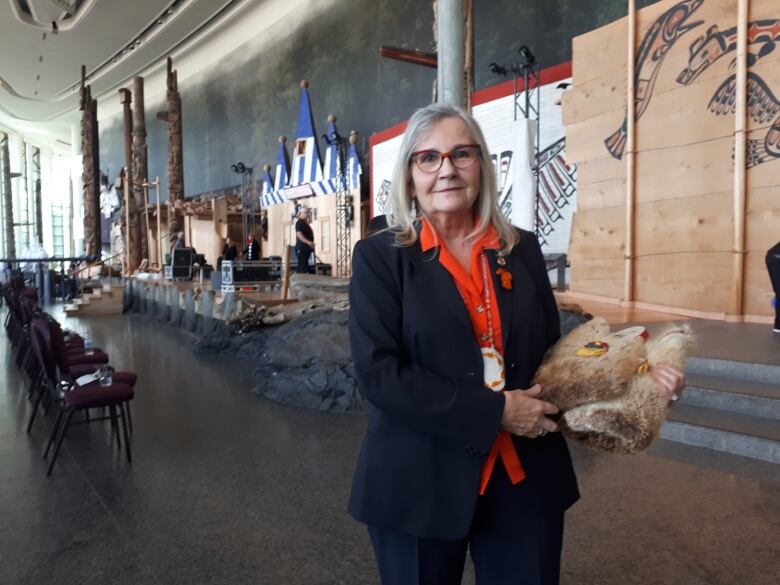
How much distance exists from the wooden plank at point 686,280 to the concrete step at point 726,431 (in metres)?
2.47

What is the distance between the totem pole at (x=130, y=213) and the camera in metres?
18.4

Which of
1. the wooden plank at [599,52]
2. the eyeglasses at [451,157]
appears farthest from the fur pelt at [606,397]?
the wooden plank at [599,52]

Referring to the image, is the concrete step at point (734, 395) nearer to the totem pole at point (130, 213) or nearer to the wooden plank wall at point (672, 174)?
the wooden plank wall at point (672, 174)

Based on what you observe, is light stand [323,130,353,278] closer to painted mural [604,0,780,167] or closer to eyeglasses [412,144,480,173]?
painted mural [604,0,780,167]

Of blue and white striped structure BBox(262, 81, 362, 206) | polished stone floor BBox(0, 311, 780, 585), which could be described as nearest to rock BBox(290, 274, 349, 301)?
polished stone floor BBox(0, 311, 780, 585)

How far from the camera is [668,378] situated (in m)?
1.20

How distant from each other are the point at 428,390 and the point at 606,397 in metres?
0.35

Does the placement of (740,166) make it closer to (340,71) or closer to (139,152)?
(340,71)

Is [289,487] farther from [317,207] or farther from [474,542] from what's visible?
[317,207]

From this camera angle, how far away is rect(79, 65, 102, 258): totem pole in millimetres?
19375

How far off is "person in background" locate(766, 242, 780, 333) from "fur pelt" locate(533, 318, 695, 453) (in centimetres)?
487

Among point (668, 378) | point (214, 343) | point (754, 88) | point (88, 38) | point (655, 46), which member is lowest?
→ point (214, 343)

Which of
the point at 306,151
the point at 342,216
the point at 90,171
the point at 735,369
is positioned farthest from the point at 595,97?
the point at 90,171

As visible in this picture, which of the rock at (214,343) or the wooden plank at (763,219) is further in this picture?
the rock at (214,343)
